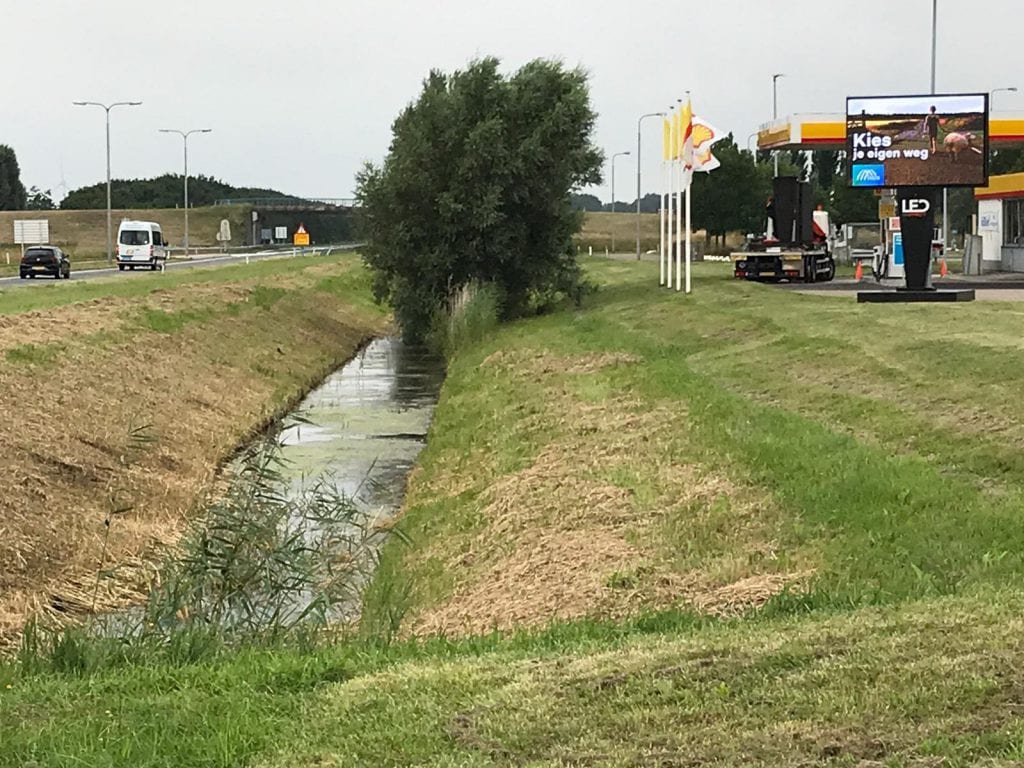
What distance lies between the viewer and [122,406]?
969 inches

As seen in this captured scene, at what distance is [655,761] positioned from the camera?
568cm

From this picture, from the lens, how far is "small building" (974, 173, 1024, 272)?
52.9 m

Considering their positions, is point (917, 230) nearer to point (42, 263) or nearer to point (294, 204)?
point (42, 263)

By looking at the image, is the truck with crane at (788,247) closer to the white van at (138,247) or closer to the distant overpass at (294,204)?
the white van at (138,247)

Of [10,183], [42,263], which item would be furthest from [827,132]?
[10,183]

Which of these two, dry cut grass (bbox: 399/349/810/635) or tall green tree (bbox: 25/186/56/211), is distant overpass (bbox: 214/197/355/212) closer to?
tall green tree (bbox: 25/186/56/211)

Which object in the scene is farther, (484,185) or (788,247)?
(788,247)

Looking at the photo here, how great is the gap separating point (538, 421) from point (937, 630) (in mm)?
14191

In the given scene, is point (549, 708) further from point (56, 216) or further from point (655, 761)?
point (56, 216)

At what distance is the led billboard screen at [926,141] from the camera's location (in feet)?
95.7

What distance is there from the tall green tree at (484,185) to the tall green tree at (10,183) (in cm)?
11249

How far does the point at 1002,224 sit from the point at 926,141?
90.5ft

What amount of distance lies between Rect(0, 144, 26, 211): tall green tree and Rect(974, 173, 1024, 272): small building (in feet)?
367

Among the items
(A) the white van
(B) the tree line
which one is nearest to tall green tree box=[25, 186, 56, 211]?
(B) the tree line
